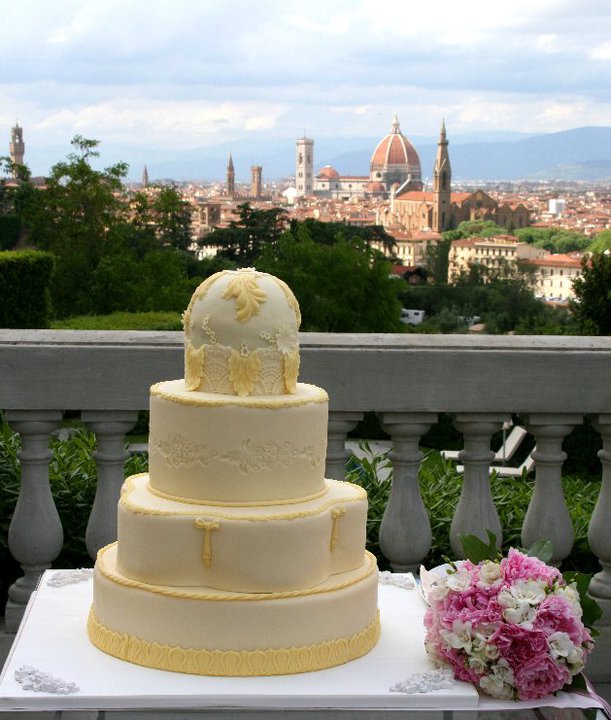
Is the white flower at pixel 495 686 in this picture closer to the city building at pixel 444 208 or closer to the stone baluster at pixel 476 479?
the stone baluster at pixel 476 479

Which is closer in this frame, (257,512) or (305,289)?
(257,512)

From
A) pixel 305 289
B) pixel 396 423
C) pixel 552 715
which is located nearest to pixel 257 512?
pixel 552 715

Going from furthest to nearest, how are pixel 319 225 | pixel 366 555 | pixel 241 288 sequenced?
pixel 319 225, pixel 366 555, pixel 241 288

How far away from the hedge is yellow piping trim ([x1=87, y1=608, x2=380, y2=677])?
23377 mm

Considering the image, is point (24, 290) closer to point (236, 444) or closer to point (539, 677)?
point (236, 444)

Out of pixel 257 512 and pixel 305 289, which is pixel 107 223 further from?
pixel 257 512

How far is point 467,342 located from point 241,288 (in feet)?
4.22

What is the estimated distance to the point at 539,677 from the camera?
2377 millimetres

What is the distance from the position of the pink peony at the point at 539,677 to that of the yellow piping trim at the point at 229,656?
0.42m

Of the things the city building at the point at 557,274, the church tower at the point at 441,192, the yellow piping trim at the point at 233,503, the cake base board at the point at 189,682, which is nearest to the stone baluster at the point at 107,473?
the cake base board at the point at 189,682

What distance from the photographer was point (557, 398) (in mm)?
3561

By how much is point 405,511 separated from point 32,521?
4.13 feet

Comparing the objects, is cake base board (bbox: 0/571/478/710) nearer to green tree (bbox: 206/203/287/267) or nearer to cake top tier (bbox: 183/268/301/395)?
cake top tier (bbox: 183/268/301/395)

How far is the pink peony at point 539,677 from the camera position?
92.8 inches
